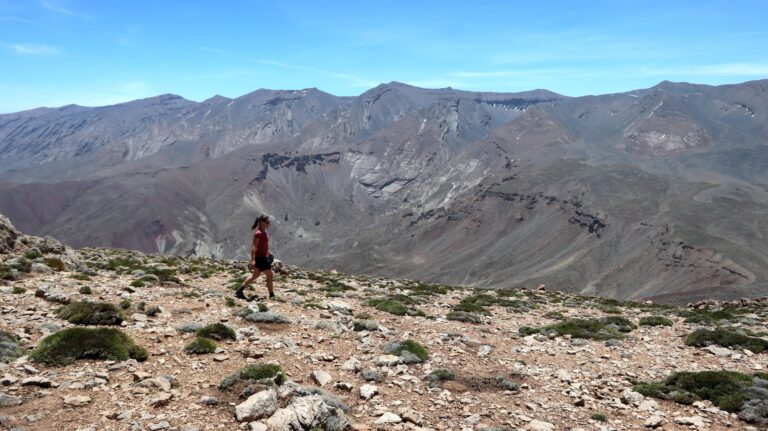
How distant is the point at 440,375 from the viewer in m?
12.6

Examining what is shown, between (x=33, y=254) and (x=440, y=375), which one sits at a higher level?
(x=33, y=254)

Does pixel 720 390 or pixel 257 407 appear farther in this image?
pixel 720 390

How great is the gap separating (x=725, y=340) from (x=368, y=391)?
14088 millimetres

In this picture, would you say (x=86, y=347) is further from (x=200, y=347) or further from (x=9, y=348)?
(x=200, y=347)

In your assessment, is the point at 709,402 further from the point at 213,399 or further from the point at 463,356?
the point at 213,399

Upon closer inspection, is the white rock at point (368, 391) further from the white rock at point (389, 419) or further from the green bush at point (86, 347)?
the green bush at point (86, 347)

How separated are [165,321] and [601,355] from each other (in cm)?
1324

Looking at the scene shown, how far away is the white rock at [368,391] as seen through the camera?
1102 centimetres

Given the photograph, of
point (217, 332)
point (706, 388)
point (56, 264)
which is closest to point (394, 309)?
point (217, 332)

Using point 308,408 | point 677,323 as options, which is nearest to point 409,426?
point 308,408

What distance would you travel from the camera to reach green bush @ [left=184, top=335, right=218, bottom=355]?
41.0ft

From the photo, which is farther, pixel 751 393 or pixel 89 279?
pixel 89 279

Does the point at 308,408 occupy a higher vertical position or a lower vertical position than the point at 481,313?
higher

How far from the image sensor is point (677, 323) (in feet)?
81.2
